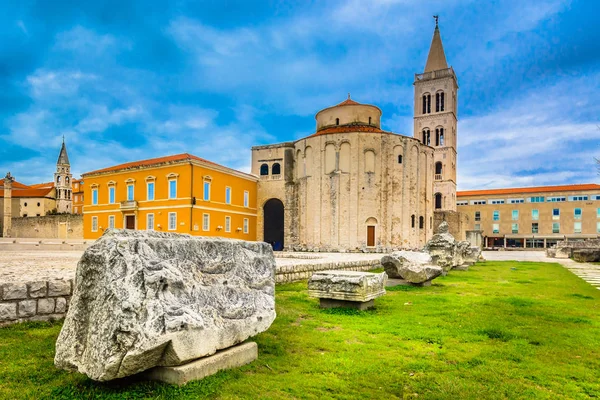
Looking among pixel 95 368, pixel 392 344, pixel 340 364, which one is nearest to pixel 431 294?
pixel 392 344

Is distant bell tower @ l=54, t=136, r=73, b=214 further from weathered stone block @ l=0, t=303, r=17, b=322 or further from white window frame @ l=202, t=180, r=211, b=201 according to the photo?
weathered stone block @ l=0, t=303, r=17, b=322

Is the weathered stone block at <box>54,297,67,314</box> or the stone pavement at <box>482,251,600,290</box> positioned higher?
the weathered stone block at <box>54,297,67,314</box>

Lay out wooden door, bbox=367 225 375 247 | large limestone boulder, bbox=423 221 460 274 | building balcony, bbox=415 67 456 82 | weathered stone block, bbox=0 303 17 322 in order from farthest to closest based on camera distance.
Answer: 1. building balcony, bbox=415 67 456 82
2. wooden door, bbox=367 225 375 247
3. large limestone boulder, bbox=423 221 460 274
4. weathered stone block, bbox=0 303 17 322

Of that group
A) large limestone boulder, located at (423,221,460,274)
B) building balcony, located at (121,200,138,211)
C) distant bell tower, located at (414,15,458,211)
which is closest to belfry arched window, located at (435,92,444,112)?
distant bell tower, located at (414,15,458,211)

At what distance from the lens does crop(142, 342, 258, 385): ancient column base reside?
9.51 feet

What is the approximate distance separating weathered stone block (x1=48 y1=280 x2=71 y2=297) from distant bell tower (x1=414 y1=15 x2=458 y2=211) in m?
48.1

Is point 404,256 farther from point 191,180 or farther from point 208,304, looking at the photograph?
point 191,180

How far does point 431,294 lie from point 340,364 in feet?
16.2

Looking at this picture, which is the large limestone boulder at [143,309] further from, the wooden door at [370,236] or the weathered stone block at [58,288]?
the wooden door at [370,236]

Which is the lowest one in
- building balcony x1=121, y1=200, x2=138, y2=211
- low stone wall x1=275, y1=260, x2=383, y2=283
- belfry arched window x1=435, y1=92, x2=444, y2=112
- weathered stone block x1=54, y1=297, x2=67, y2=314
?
low stone wall x1=275, y1=260, x2=383, y2=283

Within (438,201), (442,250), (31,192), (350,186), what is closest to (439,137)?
(438,201)

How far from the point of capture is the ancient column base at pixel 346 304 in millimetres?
6035

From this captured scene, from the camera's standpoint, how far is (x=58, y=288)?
15.5ft

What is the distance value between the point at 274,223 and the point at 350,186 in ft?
33.8
